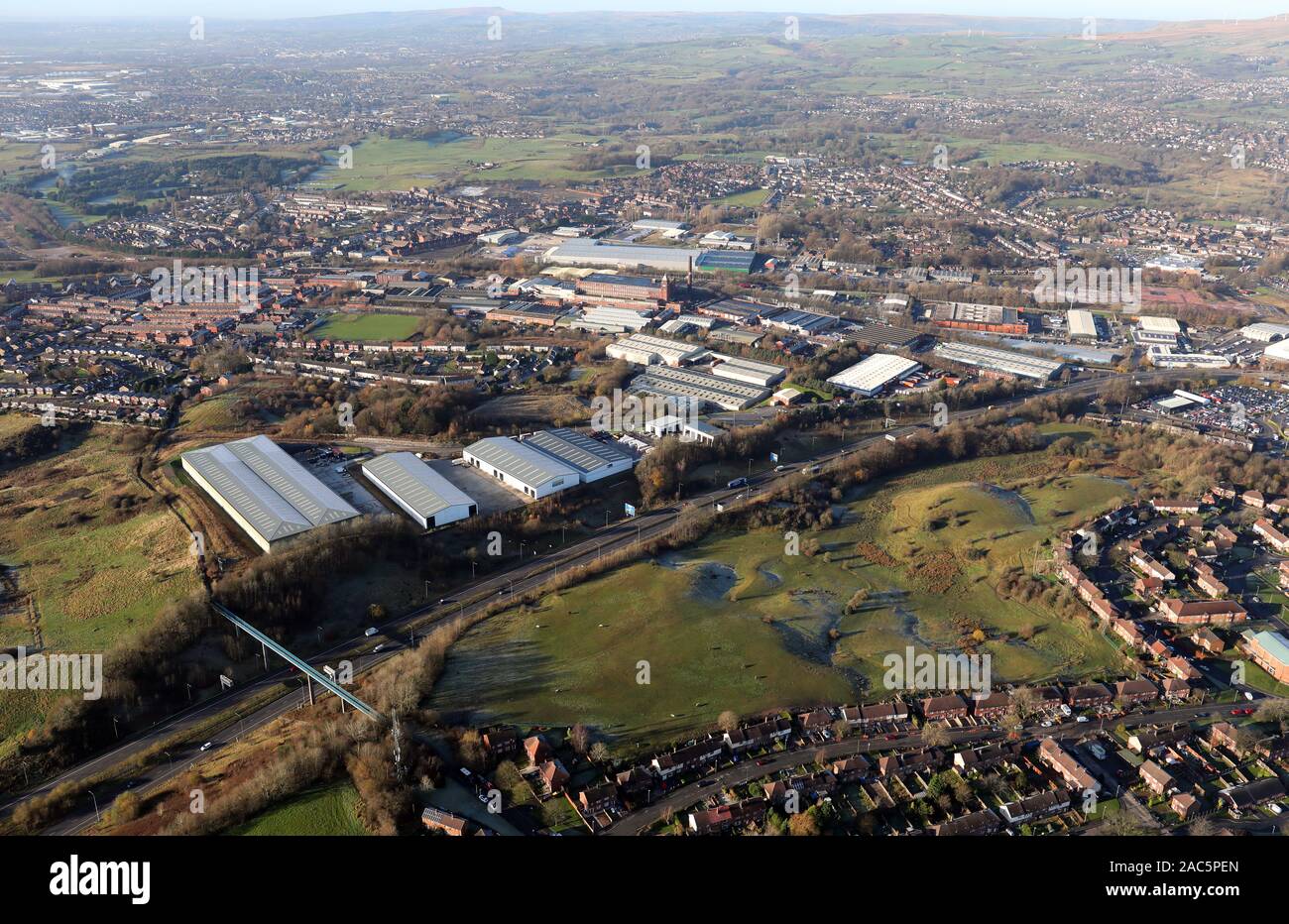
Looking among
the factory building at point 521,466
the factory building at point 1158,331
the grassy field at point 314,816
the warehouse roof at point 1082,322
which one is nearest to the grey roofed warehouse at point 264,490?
the factory building at point 521,466

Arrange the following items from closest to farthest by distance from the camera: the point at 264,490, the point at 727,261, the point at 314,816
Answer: the point at 314,816 → the point at 264,490 → the point at 727,261

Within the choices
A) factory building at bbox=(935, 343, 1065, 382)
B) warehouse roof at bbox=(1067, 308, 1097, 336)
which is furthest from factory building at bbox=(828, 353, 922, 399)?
warehouse roof at bbox=(1067, 308, 1097, 336)

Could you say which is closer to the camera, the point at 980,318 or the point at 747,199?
the point at 980,318

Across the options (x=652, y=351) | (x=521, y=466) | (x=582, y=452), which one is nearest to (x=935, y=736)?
(x=521, y=466)

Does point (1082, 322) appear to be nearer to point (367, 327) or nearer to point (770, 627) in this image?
point (770, 627)

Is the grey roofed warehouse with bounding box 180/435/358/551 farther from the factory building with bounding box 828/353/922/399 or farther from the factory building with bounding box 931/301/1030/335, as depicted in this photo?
the factory building with bounding box 931/301/1030/335

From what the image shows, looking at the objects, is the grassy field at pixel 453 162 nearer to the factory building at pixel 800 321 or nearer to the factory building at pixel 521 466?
the factory building at pixel 800 321

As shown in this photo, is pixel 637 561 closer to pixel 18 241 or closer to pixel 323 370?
pixel 323 370
